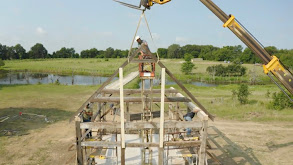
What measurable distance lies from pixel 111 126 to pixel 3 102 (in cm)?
1832

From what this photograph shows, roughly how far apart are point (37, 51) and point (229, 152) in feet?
401

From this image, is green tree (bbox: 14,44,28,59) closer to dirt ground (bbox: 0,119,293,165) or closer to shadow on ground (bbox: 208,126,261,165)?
dirt ground (bbox: 0,119,293,165)

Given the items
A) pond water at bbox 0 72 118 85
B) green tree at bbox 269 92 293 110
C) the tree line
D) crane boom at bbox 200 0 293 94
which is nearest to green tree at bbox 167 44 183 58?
the tree line

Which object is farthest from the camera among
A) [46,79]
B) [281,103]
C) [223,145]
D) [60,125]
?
[46,79]

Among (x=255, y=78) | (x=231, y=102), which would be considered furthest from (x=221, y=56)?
(x=231, y=102)

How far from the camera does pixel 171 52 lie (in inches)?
4815

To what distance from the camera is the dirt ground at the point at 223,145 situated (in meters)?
11.0

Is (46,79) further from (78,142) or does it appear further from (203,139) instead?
(203,139)

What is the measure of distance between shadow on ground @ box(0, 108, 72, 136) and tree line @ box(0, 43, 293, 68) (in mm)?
81548

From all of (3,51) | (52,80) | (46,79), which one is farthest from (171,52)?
(52,80)

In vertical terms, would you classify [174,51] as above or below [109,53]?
above

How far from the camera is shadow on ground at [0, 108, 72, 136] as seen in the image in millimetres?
14289

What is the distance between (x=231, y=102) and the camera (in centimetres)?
2273

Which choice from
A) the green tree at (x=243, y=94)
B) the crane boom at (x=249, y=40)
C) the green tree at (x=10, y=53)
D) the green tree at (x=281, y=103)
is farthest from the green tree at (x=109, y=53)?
the crane boom at (x=249, y=40)
